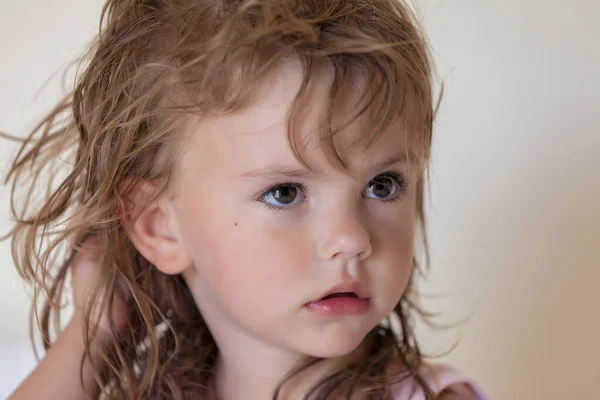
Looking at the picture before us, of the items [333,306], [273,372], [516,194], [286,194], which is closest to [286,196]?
[286,194]

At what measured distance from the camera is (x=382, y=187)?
79cm

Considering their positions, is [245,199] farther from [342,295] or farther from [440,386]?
[440,386]

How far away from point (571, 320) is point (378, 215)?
19.2 inches

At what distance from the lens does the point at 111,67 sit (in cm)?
86

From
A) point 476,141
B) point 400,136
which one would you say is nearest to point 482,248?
point 476,141

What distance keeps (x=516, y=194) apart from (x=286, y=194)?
1.62 feet

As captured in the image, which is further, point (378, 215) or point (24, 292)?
point (24, 292)

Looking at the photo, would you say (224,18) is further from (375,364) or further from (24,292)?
(24,292)

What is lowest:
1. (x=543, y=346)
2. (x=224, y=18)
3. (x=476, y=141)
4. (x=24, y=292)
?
(x=543, y=346)

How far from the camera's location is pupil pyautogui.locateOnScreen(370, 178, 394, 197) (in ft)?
2.56

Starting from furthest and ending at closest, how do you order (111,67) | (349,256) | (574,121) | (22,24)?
(22,24), (574,121), (111,67), (349,256)

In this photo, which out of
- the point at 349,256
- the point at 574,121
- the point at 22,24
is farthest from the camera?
the point at 22,24

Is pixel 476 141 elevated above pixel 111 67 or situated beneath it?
situated beneath

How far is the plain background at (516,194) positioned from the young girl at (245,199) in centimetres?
23
